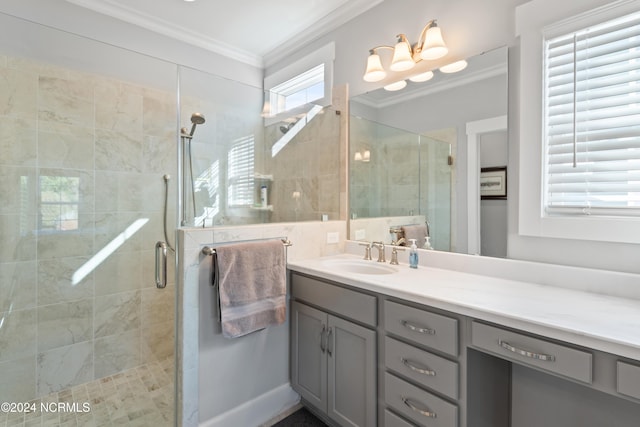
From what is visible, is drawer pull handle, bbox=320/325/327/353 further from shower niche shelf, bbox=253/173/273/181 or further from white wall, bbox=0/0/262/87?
white wall, bbox=0/0/262/87

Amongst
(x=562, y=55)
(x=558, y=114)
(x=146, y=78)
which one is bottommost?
(x=558, y=114)

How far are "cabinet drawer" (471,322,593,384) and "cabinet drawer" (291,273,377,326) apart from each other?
481 millimetres

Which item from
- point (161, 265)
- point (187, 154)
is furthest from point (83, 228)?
point (187, 154)

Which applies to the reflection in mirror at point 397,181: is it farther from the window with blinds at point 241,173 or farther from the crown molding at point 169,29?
the crown molding at point 169,29

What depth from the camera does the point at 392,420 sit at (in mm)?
1359

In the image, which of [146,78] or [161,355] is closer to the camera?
[161,355]

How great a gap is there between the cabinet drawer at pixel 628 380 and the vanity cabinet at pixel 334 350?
0.82m

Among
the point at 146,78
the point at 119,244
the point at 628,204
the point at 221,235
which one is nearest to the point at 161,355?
the point at 119,244

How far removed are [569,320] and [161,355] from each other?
230cm

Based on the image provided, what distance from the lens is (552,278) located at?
4.52 feet

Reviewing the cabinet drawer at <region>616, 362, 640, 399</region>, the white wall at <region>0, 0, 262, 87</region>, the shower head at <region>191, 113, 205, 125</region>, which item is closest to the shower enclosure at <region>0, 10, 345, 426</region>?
the shower head at <region>191, 113, 205, 125</region>

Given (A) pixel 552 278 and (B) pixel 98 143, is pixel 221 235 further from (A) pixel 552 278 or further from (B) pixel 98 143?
(A) pixel 552 278

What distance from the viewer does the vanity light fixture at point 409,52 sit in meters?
1.74

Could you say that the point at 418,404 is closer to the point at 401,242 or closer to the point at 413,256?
the point at 413,256
